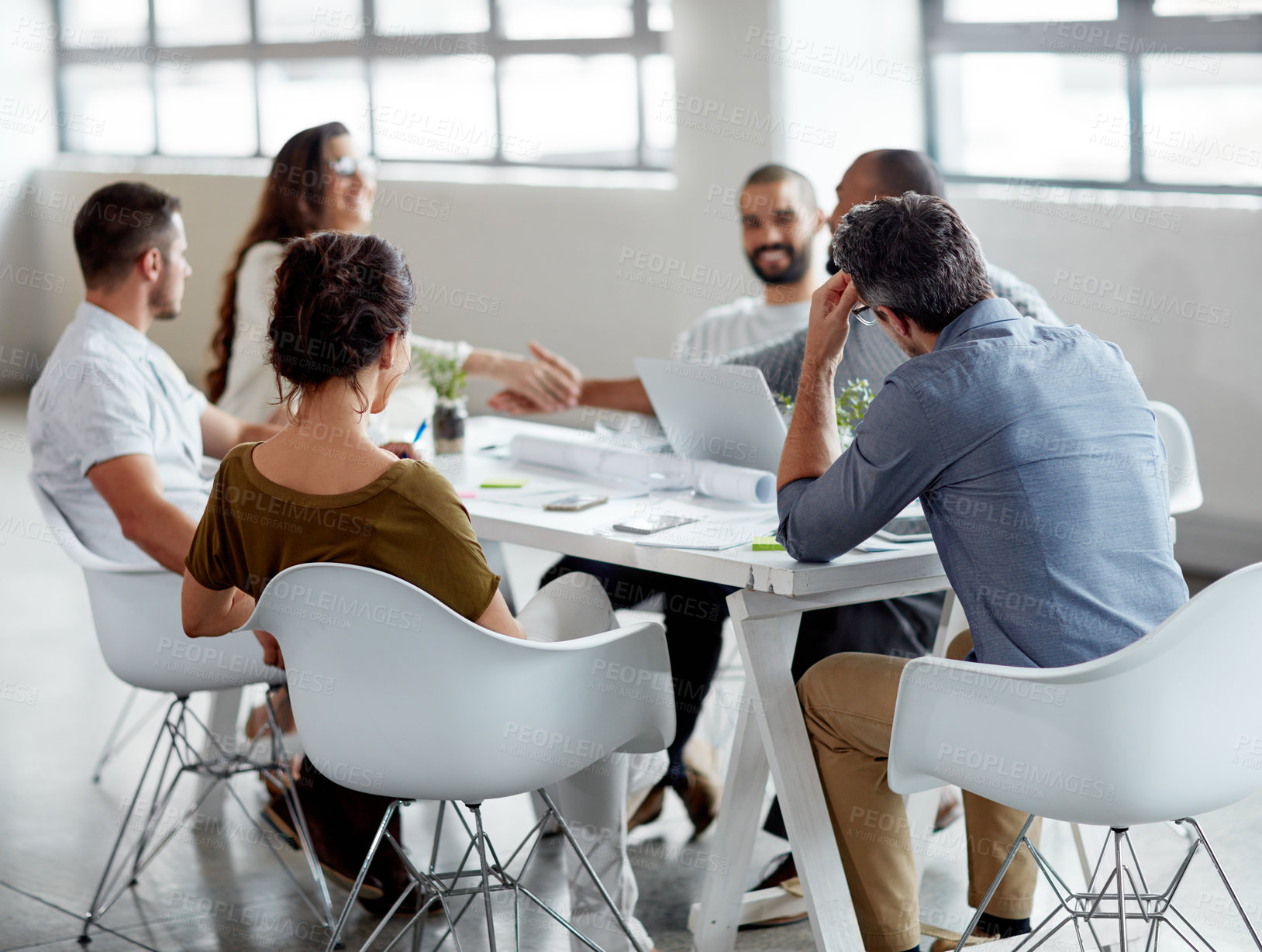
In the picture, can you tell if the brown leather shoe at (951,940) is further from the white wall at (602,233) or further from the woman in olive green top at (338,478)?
the white wall at (602,233)

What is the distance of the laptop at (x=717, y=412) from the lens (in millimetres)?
2449

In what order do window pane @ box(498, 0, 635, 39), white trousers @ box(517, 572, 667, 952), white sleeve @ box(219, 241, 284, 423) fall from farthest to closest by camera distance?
window pane @ box(498, 0, 635, 39) < white sleeve @ box(219, 241, 284, 423) < white trousers @ box(517, 572, 667, 952)

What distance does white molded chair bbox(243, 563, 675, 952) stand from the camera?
1.72 m

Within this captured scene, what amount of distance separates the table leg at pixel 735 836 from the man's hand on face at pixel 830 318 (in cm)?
57

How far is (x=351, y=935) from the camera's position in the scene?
2.50m

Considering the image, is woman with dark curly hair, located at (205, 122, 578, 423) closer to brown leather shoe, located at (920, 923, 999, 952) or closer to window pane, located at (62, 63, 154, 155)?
brown leather shoe, located at (920, 923, 999, 952)

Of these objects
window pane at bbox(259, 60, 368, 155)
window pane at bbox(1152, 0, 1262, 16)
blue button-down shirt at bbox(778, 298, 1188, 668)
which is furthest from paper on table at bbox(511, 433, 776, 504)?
window pane at bbox(259, 60, 368, 155)

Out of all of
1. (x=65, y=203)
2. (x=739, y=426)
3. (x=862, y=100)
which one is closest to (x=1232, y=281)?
(x=862, y=100)

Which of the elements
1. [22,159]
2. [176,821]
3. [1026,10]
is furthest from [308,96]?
[176,821]

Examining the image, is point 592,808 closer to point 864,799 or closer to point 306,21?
point 864,799

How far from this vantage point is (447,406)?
305 centimetres

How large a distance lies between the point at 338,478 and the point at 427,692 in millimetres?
309

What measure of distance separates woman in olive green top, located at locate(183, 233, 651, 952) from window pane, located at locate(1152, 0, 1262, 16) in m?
3.80

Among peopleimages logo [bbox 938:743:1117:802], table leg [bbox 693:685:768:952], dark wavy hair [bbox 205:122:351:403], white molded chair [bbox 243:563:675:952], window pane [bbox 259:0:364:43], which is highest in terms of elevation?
window pane [bbox 259:0:364:43]
